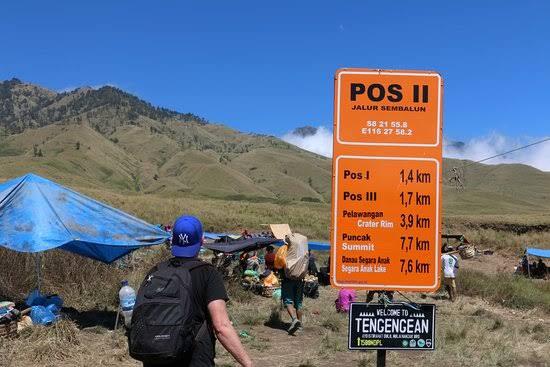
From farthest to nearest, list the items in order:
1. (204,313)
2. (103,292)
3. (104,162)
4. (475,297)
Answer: (104,162)
(475,297)
(103,292)
(204,313)

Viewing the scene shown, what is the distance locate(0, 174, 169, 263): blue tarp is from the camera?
838 cm

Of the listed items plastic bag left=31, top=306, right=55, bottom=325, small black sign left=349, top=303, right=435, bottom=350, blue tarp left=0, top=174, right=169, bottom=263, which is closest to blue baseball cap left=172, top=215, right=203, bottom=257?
small black sign left=349, top=303, right=435, bottom=350

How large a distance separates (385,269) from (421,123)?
1.08 metres

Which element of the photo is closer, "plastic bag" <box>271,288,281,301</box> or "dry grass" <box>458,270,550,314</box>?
"plastic bag" <box>271,288,281,301</box>

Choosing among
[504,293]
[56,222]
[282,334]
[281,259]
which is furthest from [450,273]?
[56,222]

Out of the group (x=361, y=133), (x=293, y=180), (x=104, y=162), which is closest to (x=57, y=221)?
(x=361, y=133)

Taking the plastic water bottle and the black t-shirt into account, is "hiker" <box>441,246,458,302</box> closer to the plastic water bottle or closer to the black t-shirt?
the plastic water bottle

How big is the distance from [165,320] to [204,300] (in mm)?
254

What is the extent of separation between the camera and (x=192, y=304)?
124 inches

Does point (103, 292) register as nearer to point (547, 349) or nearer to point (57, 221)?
point (57, 221)

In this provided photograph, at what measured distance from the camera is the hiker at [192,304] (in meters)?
3.09

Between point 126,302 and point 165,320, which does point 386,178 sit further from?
point 126,302

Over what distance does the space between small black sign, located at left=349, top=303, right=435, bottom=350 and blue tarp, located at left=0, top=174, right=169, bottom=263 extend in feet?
18.0

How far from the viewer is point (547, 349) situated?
9.16 m
